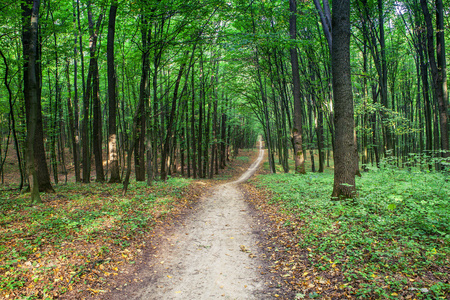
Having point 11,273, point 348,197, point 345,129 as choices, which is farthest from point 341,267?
point 11,273

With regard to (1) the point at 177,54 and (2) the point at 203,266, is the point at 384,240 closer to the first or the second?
(2) the point at 203,266

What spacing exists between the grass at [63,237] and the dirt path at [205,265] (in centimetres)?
75

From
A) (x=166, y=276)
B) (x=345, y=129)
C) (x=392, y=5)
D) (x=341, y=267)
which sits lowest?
(x=166, y=276)

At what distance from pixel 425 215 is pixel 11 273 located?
7726 mm

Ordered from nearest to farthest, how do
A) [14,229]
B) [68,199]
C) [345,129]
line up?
[14,229]
[345,129]
[68,199]

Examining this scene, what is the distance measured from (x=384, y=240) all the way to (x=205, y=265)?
11.7 ft

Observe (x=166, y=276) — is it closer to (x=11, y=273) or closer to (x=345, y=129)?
(x=11, y=273)

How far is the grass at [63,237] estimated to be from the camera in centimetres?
357

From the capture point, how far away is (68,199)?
25.7 ft

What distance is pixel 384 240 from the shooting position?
4129 millimetres

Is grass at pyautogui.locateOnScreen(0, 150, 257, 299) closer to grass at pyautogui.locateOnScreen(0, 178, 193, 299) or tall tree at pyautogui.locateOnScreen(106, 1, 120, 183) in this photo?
grass at pyautogui.locateOnScreen(0, 178, 193, 299)

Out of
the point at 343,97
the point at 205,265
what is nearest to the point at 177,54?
the point at 343,97

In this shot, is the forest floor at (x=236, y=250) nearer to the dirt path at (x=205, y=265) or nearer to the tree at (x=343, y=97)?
the dirt path at (x=205, y=265)

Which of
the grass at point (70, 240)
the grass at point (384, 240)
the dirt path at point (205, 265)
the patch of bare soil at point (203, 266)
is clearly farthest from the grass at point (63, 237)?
the grass at point (384, 240)
